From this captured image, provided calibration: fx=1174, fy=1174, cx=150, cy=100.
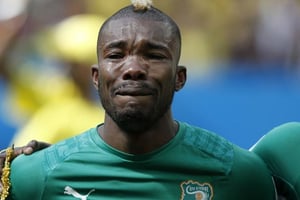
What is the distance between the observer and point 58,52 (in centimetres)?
580

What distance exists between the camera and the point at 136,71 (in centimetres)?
324

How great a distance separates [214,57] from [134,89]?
3.14 m

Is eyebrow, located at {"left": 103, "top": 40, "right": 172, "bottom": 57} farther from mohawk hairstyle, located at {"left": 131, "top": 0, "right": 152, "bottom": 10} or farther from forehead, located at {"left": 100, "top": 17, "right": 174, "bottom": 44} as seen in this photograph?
mohawk hairstyle, located at {"left": 131, "top": 0, "right": 152, "bottom": 10}

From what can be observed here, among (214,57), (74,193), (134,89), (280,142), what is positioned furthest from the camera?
(214,57)

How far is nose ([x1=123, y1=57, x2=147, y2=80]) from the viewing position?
3.24m

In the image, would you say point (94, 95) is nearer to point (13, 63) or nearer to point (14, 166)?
point (13, 63)

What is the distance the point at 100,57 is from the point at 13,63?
300 centimetres

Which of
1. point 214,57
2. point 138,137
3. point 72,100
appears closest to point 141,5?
point 138,137

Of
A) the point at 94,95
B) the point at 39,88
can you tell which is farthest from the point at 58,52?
the point at 94,95

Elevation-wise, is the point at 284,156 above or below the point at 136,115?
below

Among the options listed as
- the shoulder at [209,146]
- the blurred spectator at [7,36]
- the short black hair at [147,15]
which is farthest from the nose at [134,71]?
the blurred spectator at [7,36]

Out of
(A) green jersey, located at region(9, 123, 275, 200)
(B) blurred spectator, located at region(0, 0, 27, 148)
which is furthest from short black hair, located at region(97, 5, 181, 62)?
(B) blurred spectator, located at region(0, 0, 27, 148)

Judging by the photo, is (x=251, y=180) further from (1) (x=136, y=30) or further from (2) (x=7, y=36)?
(2) (x=7, y=36)

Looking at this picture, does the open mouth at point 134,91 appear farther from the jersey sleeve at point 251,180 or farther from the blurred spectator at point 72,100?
the blurred spectator at point 72,100
